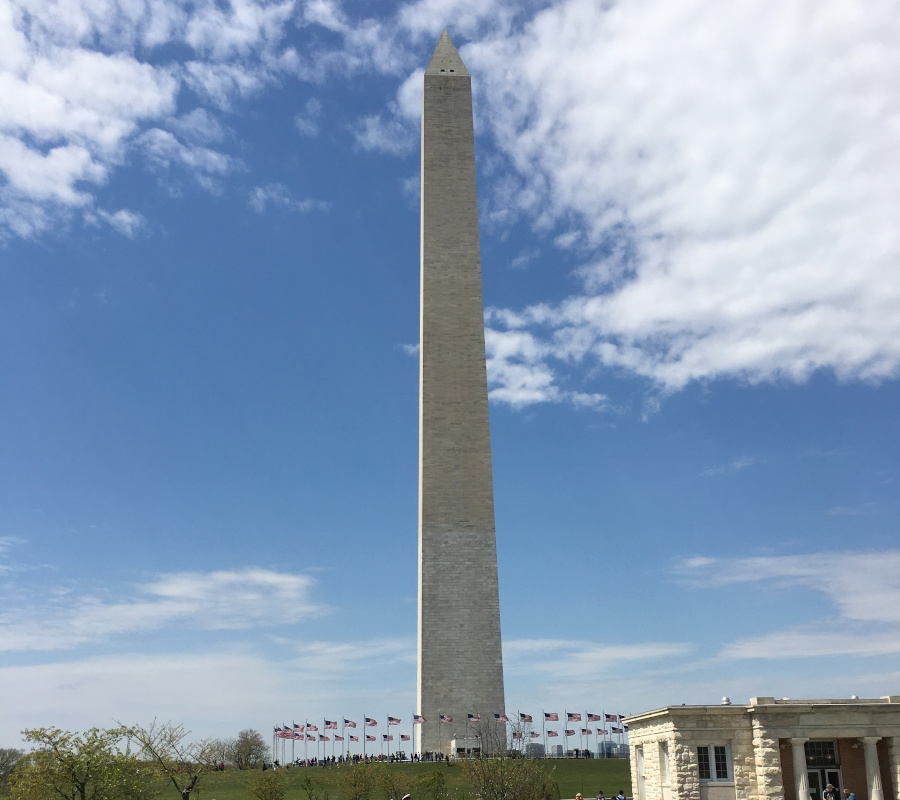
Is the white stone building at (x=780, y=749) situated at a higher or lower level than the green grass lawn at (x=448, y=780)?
higher

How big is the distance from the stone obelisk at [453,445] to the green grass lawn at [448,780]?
4.94 m

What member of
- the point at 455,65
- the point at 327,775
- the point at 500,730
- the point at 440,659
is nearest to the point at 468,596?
the point at 440,659

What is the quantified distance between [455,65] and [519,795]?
44360 millimetres

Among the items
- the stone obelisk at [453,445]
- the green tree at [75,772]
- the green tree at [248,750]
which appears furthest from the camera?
the green tree at [248,750]

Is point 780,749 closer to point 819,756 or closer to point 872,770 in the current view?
point 819,756

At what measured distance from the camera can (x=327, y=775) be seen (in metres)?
44.5

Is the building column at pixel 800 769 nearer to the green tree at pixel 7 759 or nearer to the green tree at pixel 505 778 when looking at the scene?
the green tree at pixel 505 778

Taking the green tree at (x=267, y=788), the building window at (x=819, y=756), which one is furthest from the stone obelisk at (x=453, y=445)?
the building window at (x=819, y=756)

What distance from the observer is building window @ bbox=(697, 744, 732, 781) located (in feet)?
83.1

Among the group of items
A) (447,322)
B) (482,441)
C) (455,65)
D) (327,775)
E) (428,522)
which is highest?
(455,65)

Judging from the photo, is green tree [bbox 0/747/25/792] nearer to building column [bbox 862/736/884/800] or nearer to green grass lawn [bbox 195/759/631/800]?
green grass lawn [bbox 195/759/631/800]

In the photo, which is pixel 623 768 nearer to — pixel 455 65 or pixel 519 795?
pixel 519 795

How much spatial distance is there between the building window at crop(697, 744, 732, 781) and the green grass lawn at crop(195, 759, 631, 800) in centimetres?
1540

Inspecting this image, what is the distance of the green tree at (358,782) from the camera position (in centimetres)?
3728
